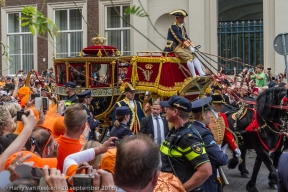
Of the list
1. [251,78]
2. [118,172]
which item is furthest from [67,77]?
[118,172]

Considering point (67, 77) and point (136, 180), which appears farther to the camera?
point (67, 77)

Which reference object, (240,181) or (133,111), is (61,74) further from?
(240,181)

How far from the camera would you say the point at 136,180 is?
2479 mm

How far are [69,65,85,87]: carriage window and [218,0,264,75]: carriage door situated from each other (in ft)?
24.1

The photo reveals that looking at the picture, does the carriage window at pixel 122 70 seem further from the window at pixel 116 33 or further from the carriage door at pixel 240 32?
the window at pixel 116 33

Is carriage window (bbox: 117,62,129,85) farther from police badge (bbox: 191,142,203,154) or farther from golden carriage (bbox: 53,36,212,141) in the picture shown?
police badge (bbox: 191,142,203,154)

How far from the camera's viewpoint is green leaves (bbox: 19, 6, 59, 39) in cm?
213

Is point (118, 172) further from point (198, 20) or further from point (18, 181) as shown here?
point (198, 20)

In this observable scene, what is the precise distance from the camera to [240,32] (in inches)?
720

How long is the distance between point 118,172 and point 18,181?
559mm

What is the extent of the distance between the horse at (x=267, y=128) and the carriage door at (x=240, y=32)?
9.47m

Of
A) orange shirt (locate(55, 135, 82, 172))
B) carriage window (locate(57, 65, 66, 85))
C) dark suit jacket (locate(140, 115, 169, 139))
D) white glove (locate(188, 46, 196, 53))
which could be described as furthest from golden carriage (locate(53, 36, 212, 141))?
orange shirt (locate(55, 135, 82, 172))

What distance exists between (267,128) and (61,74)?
5.90 meters

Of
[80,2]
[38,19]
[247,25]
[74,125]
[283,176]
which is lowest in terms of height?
[283,176]
